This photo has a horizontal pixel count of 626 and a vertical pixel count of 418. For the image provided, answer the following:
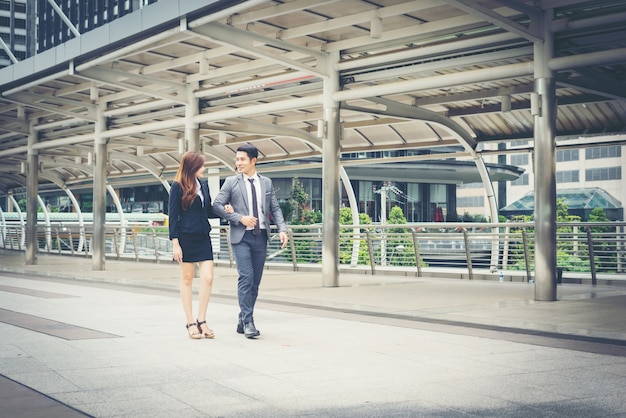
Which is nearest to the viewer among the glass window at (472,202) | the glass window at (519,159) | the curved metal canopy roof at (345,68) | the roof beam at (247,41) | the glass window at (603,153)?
the curved metal canopy roof at (345,68)

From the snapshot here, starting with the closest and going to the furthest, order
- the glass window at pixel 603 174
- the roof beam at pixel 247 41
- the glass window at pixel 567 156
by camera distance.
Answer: the roof beam at pixel 247 41, the glass window at pixel 603 174, the glass window at pixel 567 156

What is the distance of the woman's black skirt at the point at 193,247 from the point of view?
797cm

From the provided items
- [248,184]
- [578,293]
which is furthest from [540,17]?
[248,184]

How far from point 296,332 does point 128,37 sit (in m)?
8.19

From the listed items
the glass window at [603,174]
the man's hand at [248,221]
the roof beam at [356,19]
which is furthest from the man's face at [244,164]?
the glass window at [603,174]

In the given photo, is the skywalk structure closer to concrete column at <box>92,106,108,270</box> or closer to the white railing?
concrete column at <box>92,106,108,270</box>

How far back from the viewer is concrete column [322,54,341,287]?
590 inches

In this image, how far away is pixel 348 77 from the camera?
15.1 metres

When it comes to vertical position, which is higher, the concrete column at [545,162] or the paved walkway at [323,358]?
the concrete column at [545,162]

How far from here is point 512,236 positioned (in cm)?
1778

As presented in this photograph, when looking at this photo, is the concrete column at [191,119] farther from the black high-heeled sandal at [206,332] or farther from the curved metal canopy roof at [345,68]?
the black high-heeled sandal at [206,332]

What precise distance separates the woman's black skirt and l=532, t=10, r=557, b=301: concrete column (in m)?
5.50

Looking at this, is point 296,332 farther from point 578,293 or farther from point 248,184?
point 578,293

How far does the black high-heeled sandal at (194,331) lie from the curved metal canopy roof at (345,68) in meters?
5.47
